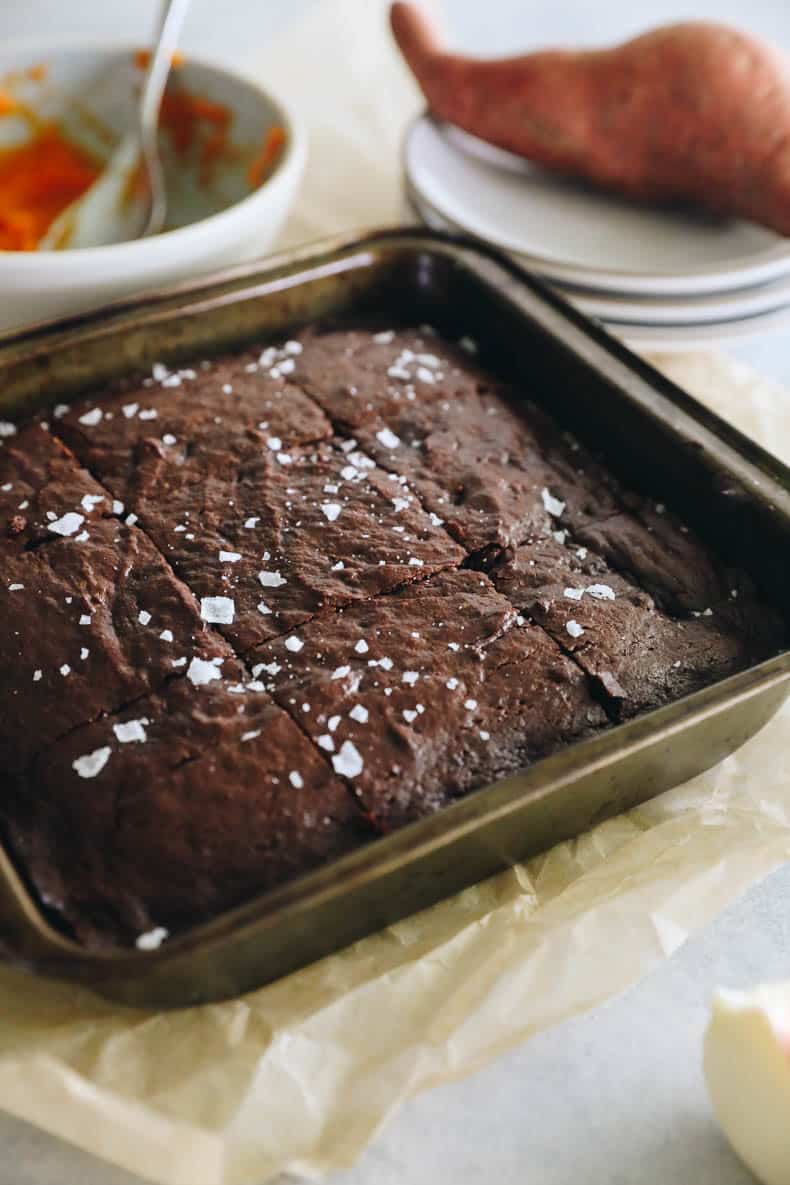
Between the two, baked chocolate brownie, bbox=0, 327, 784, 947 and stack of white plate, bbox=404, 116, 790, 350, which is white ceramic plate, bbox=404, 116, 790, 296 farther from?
baked chocolate brownie, bbox=0, 327, 784, 947

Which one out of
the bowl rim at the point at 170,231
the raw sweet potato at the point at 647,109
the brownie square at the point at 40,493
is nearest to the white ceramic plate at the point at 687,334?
the raw sweet potato at the point at 647,109

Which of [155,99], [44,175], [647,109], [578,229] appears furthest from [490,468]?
[44,175]

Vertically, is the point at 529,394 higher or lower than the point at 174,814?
higher

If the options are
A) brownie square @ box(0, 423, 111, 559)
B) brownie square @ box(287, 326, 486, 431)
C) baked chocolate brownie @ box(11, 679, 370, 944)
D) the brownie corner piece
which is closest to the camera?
baked chocolate brownie @ box(11, 679, 370, 944)

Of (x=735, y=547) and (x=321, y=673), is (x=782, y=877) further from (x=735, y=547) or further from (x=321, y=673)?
(x=321, y=673)

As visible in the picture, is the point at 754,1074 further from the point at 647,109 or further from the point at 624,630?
the point at 647,109

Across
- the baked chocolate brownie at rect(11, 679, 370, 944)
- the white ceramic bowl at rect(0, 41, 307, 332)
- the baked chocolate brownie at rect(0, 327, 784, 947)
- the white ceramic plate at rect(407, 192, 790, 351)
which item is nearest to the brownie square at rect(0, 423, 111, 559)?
the baked chocolate brownie at rect(0, 327, 784, 947)

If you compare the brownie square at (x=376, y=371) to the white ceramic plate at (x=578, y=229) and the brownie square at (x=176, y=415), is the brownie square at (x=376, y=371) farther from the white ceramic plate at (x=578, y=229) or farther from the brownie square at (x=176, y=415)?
the white ceramic plate at (x=578, y=229)
